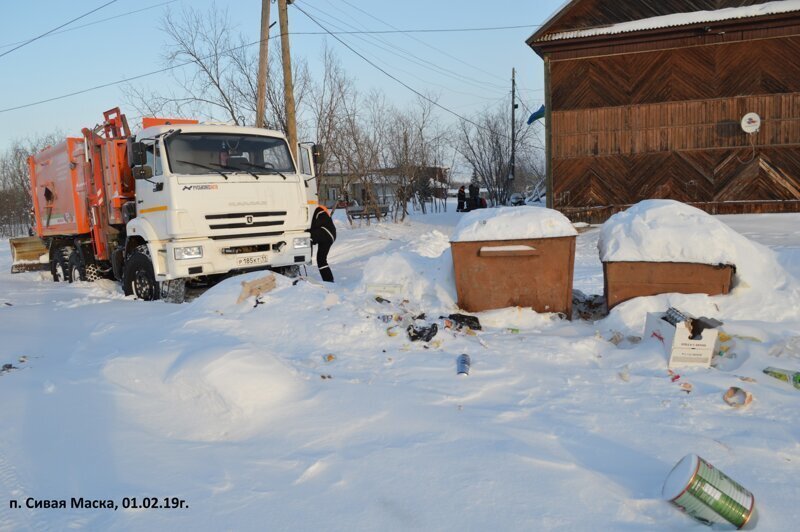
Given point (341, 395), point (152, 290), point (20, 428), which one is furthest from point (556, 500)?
point (152, 290)

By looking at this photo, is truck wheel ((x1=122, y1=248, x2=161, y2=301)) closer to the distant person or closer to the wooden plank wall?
the wooden plank wall

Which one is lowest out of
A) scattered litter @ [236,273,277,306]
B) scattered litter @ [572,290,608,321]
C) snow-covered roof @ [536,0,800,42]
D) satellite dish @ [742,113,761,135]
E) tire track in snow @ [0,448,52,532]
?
tire track in snow @ [0,448,52,532]

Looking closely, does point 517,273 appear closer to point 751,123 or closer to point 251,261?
point 251,261

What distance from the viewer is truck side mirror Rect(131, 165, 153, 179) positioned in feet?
24.5

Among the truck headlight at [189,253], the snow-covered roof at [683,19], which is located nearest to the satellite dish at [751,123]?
the snow-covered roof at [683,19]

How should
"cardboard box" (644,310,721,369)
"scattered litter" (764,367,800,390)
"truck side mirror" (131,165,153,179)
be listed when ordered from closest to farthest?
1. "scattered litter" (764,367,800,390)
2. "cardboard box" (644,310,721,369)
3. "truck side mirror" (131,165,153,179)

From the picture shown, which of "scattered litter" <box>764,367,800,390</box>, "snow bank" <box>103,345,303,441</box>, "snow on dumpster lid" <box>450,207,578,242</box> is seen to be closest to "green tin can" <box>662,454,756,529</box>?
"scattered litter" <box>764,367,800,390</box>

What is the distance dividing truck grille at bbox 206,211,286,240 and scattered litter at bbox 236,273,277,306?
1831 millimetres

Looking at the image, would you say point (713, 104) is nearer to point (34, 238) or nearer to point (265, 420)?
point (265, 420)

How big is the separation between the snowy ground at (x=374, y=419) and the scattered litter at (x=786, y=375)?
0.06m

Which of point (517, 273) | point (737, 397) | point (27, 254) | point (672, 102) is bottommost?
point (737, 397)

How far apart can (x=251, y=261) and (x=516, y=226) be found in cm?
402

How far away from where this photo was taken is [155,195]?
752 centimetres

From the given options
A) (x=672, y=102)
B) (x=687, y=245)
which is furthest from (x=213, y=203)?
(x=672, y=102)
